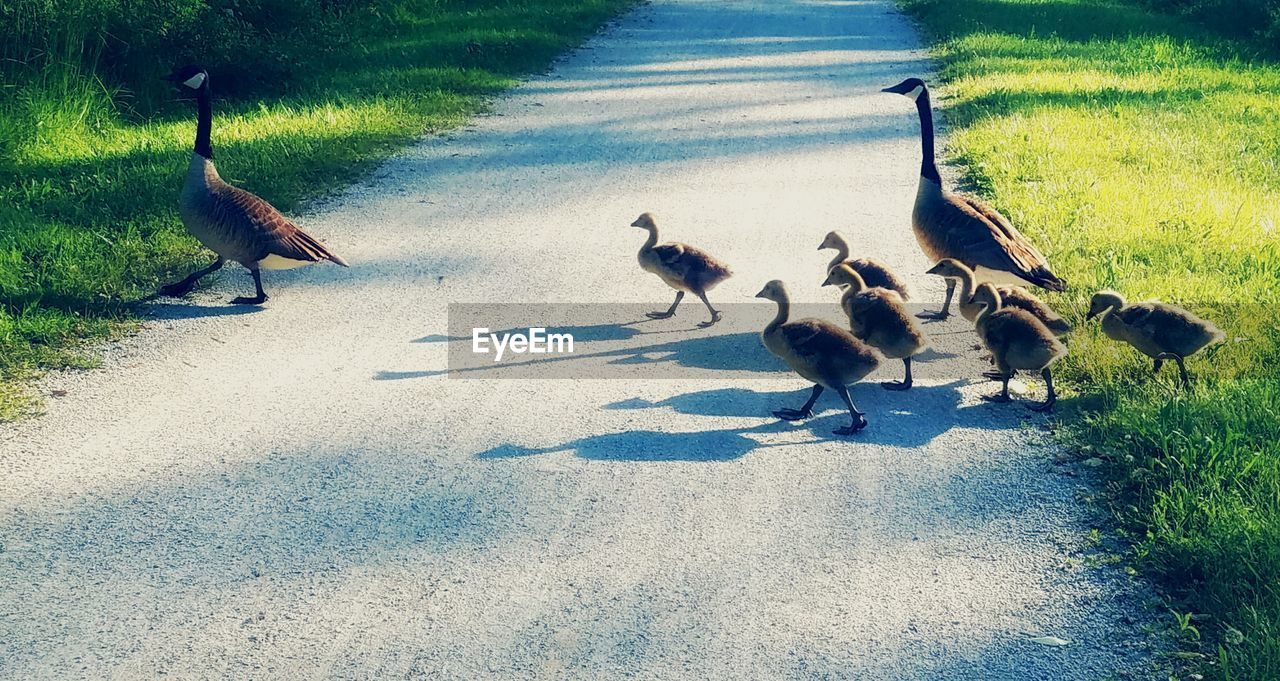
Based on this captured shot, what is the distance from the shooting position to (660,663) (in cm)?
405

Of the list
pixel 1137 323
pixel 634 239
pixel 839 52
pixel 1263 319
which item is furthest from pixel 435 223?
pixel 839 52

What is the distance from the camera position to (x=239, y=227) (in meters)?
7.43

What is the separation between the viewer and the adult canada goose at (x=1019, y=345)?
6.21 metres

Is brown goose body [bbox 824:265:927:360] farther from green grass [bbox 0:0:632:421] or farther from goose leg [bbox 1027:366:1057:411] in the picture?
A: green grass [bbox 0:0:632:421]

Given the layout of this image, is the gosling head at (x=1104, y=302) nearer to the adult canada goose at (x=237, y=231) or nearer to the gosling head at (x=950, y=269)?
the gosling head at (x=950, y=269)

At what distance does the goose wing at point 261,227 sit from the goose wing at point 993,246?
13.0 ft

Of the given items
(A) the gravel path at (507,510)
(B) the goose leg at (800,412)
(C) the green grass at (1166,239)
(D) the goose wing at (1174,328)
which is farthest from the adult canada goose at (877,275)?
(D) the goose wing at (1174,328)

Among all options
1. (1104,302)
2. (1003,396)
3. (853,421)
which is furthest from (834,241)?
(853,421)

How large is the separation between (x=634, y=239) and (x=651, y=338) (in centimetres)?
201

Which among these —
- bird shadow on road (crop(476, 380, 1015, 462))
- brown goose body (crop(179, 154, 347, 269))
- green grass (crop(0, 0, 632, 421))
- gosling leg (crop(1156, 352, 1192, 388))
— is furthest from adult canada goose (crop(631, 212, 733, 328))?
green grass (crop(0, 0, 632, 421))

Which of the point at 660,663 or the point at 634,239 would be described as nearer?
the point at 660,663

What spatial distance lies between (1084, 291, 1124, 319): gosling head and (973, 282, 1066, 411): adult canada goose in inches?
20.6

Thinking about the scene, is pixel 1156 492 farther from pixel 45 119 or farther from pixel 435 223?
pixel 45 119

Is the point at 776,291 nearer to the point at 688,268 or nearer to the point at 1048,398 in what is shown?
the point at 688,268
